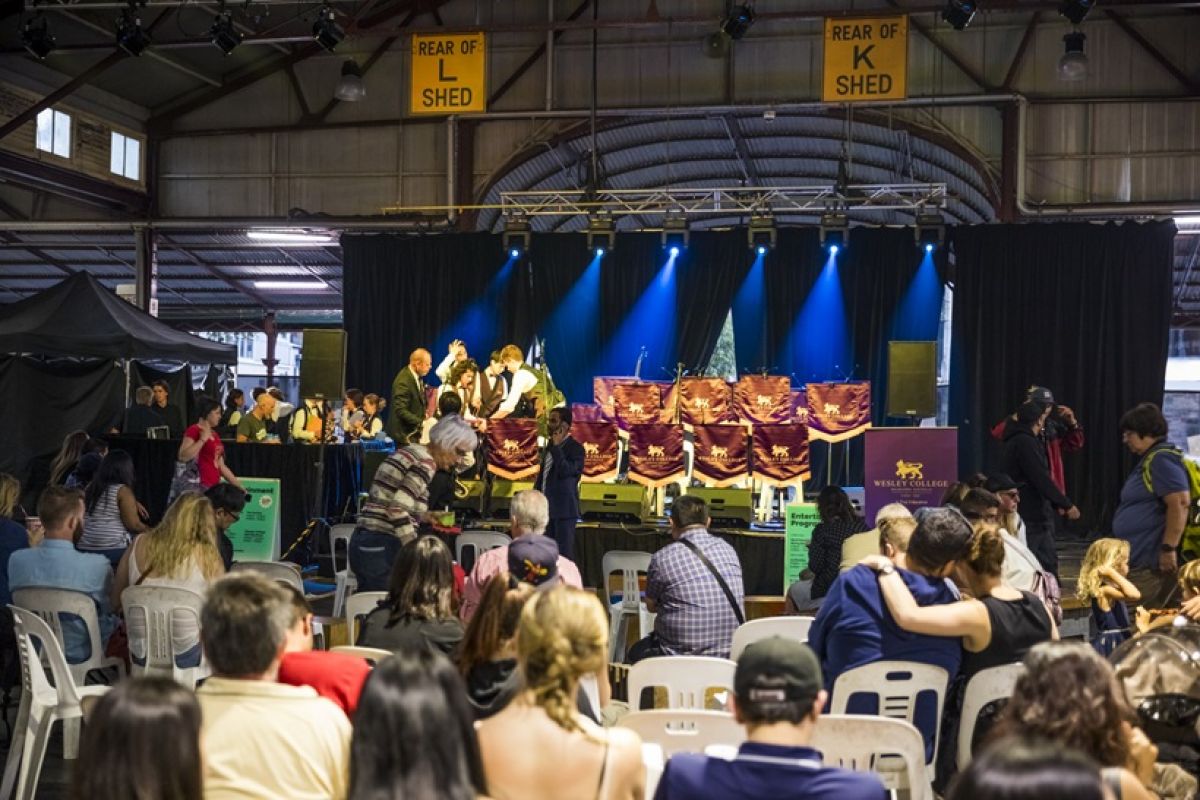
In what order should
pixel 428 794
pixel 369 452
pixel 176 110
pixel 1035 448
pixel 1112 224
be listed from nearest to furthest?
pixel 428 794, pixel 1035 448, pixel 369 452, pixel 1112 224, pixel 176 110

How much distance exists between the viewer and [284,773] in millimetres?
2627

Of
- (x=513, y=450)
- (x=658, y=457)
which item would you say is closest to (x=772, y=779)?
(x=658, y=457)

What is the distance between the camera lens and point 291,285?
2159 centimetres

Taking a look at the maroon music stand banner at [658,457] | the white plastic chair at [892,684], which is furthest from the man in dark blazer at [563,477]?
the white plastic chair at [892,684]

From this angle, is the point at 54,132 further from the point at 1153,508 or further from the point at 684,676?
the point at 684,676

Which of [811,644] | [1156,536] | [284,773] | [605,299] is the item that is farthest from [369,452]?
[284,773]

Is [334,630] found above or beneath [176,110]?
beneath

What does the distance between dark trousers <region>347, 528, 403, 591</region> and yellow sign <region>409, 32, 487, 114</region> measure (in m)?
6.45

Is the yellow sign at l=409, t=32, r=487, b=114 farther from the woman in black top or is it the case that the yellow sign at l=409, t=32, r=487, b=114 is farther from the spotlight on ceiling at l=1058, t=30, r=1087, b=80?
the woman in black top

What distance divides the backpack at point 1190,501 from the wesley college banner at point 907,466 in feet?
8.90

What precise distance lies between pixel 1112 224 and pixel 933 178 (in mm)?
4043

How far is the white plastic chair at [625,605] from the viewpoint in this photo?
6918mm

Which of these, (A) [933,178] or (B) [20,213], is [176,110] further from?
(A) [933,178]

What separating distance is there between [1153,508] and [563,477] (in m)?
4.20
